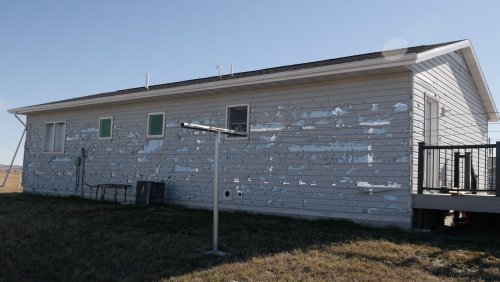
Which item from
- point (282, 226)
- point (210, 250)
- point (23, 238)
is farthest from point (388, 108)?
point (23, 238)

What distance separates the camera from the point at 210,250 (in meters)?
5.61

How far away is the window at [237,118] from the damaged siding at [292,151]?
17 cm

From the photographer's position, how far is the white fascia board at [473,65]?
7934 mm

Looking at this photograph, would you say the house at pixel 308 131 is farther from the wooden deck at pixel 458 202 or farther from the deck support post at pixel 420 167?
the wooden deck at pixel 458 202

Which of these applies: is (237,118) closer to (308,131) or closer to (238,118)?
(238,118)

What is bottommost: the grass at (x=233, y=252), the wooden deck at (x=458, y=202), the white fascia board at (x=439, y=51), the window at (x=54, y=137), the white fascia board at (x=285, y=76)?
the grass at (x=233, y=252)

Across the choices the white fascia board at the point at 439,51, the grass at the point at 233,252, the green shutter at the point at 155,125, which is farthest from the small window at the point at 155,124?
the white fascia board at the point at 439,51

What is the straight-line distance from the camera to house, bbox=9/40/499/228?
7656 mm

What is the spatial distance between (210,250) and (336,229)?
8.92ft

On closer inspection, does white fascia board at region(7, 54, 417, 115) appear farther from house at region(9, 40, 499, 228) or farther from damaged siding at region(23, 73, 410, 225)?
damaged siding at region(23, 73, 410, 225)

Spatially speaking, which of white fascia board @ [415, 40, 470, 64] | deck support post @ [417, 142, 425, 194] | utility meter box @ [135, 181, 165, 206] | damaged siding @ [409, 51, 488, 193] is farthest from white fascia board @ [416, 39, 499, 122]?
utility meter box @ [135, 181, 165, 206]

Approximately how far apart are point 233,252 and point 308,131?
13.2ft

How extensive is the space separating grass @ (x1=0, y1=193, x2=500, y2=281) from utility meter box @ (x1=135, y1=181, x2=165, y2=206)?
2.21 metres

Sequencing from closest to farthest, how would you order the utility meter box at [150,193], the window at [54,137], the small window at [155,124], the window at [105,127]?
the utility meter box at [150,193] → the small window at [155,124] → the window at [105,127] → the window at [54,137]
